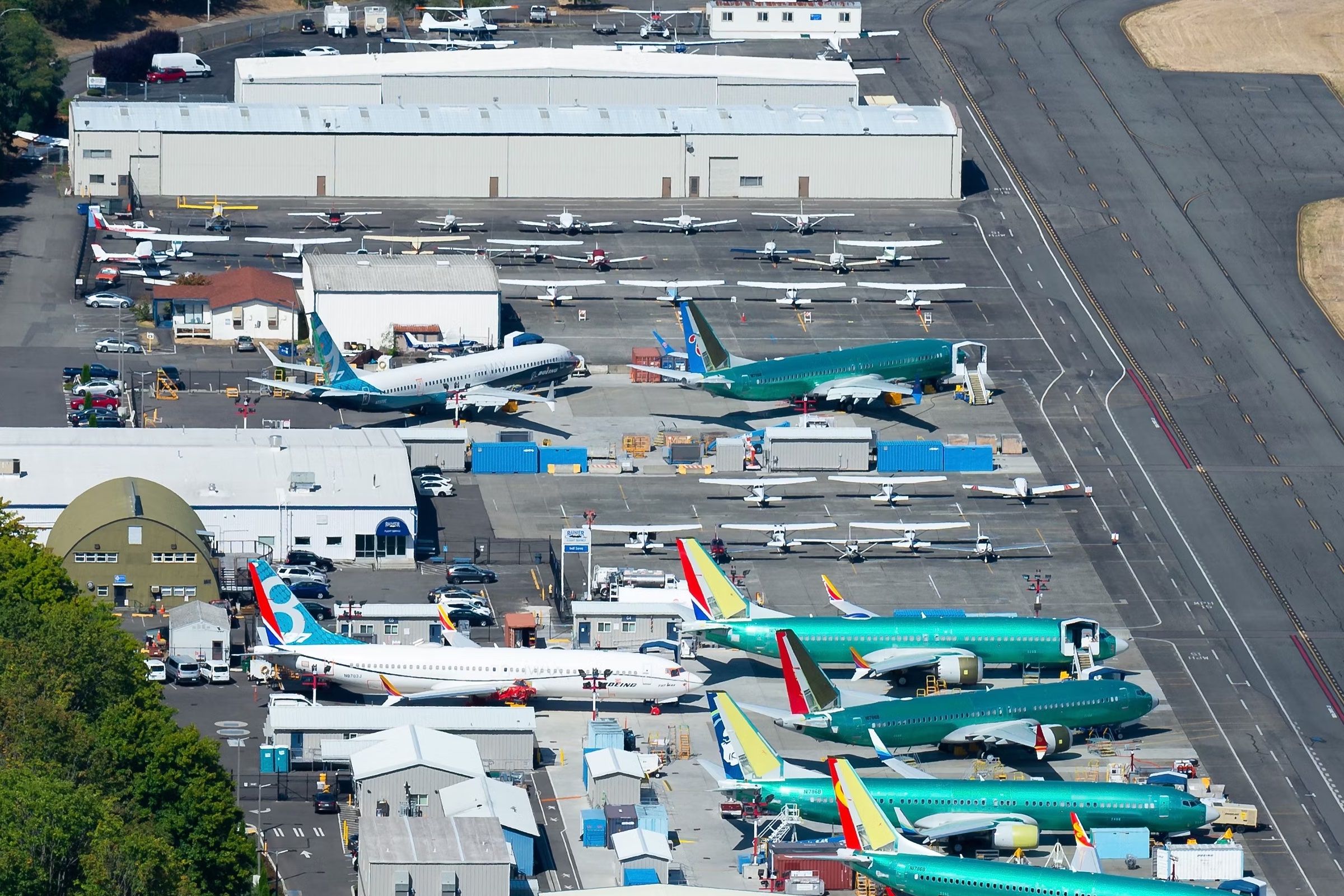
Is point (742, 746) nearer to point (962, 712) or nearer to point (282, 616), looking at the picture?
point (962, 712)

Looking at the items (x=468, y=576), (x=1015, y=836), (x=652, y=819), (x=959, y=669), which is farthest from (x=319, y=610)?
(x=1015, y=836)

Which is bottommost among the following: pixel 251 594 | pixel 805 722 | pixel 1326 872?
pixel 1326 872

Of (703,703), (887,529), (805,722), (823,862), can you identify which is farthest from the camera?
(887,529)

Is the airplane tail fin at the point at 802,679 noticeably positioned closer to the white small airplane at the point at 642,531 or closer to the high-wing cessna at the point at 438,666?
the high-wing cessna at the point at 438,666

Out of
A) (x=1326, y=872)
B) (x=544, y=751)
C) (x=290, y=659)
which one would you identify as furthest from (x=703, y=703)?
(x=1326, y=872)

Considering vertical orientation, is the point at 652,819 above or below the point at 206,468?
below

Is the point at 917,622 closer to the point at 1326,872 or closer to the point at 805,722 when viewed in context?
the point at 805,722

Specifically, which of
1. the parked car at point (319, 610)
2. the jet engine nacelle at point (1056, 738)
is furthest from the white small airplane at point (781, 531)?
the jet engine nacelle at point (1056, 738)
